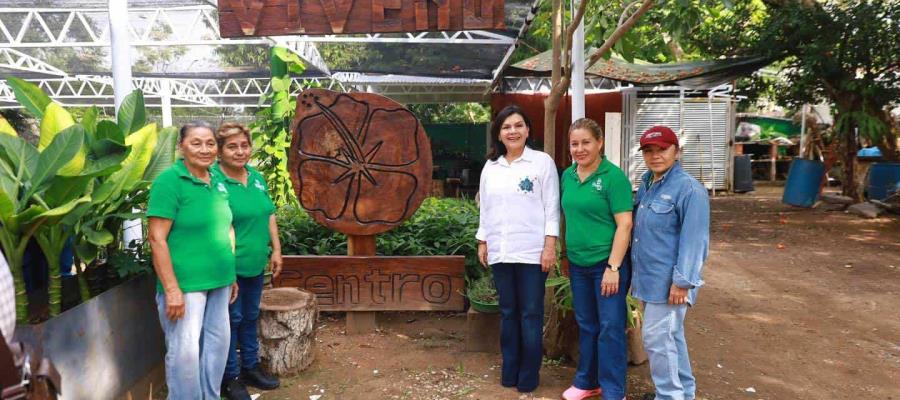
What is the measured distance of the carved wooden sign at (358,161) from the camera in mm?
3867

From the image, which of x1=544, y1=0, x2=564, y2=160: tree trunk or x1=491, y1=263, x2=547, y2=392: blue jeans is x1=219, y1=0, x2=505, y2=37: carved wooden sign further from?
x1=491, y1=263, x2=547, y2=392: blue jeans

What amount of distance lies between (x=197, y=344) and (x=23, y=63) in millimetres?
9877

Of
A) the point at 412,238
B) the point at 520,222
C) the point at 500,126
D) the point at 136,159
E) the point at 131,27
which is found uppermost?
the point at 131,27

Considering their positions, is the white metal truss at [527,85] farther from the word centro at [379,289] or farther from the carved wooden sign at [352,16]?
the word centro at [379,289]

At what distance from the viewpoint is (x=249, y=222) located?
9.30ft

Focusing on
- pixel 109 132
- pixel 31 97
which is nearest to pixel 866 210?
pixel 109 132

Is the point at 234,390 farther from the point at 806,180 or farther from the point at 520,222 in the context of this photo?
the point at 806,180

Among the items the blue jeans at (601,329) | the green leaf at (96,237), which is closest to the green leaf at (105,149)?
the green leaf at (96,237)

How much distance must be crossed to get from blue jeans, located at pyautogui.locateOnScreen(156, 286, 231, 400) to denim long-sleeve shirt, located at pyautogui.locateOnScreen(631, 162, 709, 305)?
178 cm

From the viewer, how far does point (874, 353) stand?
12.0ft

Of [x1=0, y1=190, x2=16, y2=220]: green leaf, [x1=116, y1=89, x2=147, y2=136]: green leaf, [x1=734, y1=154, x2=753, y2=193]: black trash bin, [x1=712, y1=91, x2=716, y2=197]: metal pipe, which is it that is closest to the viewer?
[x1=0, y1=190, x2=16, y2=220]: green leaf

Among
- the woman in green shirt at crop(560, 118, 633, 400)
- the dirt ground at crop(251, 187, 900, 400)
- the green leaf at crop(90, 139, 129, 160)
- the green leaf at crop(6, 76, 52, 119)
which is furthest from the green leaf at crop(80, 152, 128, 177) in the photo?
the woman in green shirt at crop(560, 118, 633, 400)

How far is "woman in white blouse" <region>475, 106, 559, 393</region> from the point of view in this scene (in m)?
2.86

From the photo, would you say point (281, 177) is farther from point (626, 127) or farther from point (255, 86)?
point (255, 86)
